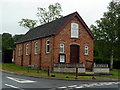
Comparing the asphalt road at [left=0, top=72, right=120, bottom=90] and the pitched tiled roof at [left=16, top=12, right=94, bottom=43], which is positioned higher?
the pitched tiled roof at [left=16, top=12, right=94, bottom=43]

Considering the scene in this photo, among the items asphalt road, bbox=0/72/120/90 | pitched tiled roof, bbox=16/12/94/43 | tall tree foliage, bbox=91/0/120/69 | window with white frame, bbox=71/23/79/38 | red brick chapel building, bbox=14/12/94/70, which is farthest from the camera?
tall tree foliage, bbox=91/0/120/69

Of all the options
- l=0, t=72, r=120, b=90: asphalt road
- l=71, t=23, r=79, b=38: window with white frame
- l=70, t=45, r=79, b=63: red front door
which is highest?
l=71, t=23, r=79, b=38: window with white frame

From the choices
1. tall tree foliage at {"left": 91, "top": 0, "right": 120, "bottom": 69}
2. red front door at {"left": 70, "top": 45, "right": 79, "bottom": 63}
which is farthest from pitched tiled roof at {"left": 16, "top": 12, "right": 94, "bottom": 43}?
tall tree foliage at {"left": 91, "top": 0, "right": 120, "bottom": 69}

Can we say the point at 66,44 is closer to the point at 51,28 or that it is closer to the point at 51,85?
the point at 51,28

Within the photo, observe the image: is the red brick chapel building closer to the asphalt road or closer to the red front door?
the red front door

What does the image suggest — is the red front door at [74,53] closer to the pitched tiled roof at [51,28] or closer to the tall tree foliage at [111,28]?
the pitched tiled roof at [51,28]

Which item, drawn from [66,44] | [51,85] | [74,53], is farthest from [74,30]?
[51,85]

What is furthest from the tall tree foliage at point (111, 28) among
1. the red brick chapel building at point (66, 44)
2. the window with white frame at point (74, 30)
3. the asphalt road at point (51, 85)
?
the asphalt road at point (51, 85)

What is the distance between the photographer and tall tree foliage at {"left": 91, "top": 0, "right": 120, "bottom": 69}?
4041cm

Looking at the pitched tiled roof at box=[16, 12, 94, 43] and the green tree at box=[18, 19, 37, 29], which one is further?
the green tree at box=[18, 19, 37, 29]

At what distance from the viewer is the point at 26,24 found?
5984 cm

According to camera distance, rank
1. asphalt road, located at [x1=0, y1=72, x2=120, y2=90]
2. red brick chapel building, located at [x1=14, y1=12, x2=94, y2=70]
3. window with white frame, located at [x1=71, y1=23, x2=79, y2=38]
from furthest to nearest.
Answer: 1. window with white frame, located at [x1=71, y1=23, x2=79, y2=38]
2. red brick chapel building, located at [x1=14, y1=12, x2=94, y2=70]
3. asphalt road, located at [x1=0, y1=72, x2=120, y2=90]

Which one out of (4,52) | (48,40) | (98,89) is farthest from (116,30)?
(98,89)

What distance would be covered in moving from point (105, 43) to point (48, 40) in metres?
13.9
